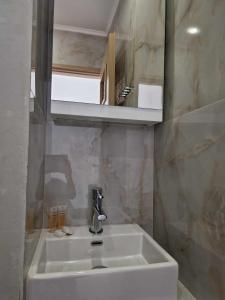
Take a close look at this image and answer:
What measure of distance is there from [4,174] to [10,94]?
0.66 ft

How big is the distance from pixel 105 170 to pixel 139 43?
622 mm

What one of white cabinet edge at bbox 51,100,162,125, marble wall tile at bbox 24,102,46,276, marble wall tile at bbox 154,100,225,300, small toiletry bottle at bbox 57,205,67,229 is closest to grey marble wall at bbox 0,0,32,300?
marble wall tile at bbox 24,102,46,276

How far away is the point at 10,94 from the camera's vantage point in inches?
22.0

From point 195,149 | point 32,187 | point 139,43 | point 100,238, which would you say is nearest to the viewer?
point 32,187

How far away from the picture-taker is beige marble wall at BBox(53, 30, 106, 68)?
3.18ft

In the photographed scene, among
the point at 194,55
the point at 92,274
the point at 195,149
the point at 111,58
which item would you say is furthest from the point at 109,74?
the point at 92,274

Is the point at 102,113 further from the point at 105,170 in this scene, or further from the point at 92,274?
the point at 92,274

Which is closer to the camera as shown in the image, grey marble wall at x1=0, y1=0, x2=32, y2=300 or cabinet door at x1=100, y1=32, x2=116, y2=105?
grey marble wall at x1=0, y1=0, x2=32, y2=300

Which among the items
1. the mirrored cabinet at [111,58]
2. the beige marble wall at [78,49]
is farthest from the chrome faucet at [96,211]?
the beige marble wall at [78,49]

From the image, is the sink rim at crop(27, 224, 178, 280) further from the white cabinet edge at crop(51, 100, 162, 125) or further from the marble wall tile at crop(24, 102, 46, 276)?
the white cabinet edge at crop(51, 100, 162, 125)

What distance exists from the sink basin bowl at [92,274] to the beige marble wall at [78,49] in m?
0.75

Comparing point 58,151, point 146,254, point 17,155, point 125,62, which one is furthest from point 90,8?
point 146,254

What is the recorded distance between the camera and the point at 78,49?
3.27ft

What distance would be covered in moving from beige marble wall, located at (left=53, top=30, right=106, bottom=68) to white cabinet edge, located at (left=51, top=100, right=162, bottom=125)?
0.21 metres
